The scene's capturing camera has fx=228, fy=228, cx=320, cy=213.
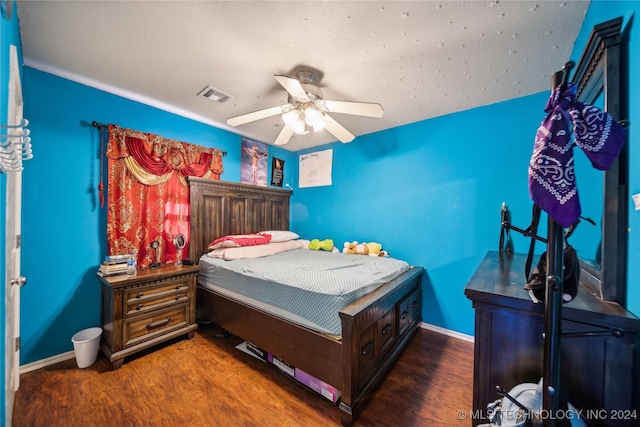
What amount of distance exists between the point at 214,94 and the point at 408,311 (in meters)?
2.87

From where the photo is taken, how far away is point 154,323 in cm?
207

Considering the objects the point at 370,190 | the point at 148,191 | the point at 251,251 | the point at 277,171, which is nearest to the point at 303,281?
the point at 251,251

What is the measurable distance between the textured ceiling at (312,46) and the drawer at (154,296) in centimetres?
165

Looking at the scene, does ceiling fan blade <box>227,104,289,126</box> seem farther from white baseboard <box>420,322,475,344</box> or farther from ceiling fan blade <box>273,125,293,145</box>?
white baseboard <box>420,322,475,344</box>

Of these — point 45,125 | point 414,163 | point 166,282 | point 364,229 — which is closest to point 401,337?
point 364,229

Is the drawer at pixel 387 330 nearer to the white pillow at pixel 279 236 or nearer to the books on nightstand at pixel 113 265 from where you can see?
the white pillow at pixel 279 236

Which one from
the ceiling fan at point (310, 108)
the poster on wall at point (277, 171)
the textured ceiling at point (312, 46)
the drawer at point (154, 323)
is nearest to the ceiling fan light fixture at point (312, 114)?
the ceiling fan at point (310, 108)

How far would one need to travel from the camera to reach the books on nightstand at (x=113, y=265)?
197cm

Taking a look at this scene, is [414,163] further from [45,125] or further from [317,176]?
[45,125]

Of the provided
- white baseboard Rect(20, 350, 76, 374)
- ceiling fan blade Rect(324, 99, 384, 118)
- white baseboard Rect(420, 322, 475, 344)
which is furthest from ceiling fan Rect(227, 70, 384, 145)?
white baseboard Rect(20, 350, 76, 374)

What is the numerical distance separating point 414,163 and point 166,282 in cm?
295

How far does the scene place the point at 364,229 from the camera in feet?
10.4

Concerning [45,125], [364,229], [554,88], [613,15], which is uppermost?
[613,15]

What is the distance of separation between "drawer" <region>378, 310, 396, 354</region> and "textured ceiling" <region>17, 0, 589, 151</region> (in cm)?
199
